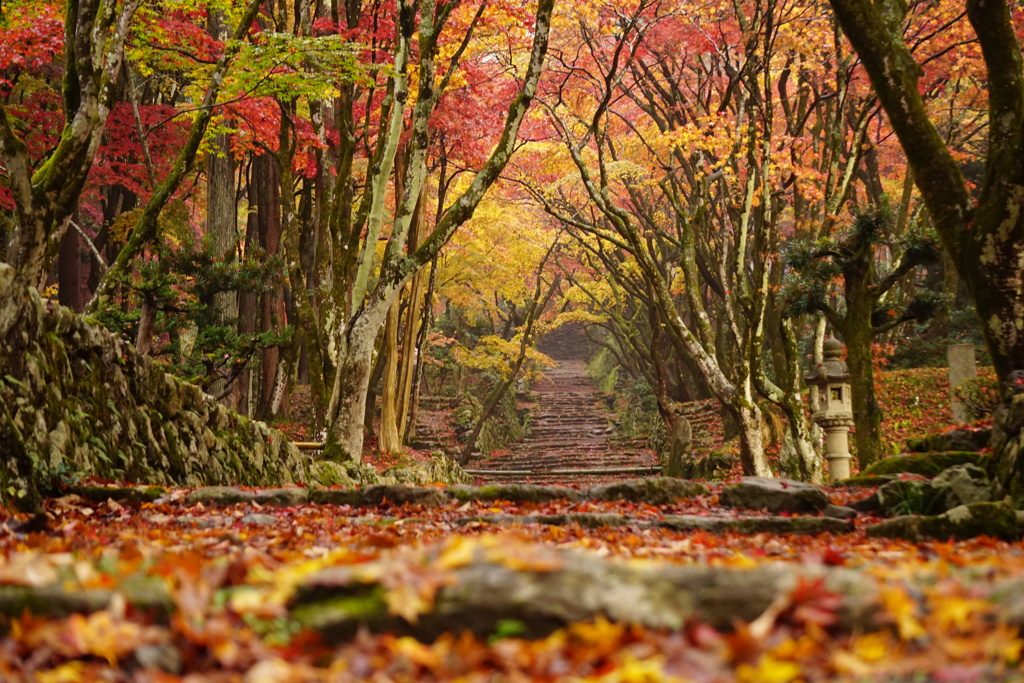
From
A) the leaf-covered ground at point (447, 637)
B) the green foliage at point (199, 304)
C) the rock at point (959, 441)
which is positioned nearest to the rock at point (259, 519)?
the leaf-covered ground at point (447, 637)

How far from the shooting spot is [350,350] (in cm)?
872

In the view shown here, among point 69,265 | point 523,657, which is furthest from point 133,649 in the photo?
point 69,265

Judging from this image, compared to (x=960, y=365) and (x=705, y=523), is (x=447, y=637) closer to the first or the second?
(x=705, y=523)

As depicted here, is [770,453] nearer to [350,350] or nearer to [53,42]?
[350,350]

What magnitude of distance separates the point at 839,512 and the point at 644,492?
1.55 meters

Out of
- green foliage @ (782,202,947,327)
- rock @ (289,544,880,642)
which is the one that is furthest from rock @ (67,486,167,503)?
green foliage @ (782,202,947,327)

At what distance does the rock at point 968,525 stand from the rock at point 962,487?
1.20 meters

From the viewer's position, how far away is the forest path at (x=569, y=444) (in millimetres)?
18828

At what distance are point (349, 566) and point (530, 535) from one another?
218 centimetres

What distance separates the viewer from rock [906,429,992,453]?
838cm

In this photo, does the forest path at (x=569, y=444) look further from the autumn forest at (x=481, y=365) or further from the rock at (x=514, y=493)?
the rock at (x=514, y=493)

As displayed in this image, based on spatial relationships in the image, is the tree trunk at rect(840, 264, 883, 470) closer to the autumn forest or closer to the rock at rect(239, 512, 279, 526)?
the autumn forest

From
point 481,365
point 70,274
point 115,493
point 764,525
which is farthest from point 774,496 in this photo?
point 481,365

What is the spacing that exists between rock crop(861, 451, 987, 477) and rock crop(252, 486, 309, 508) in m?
6.08
